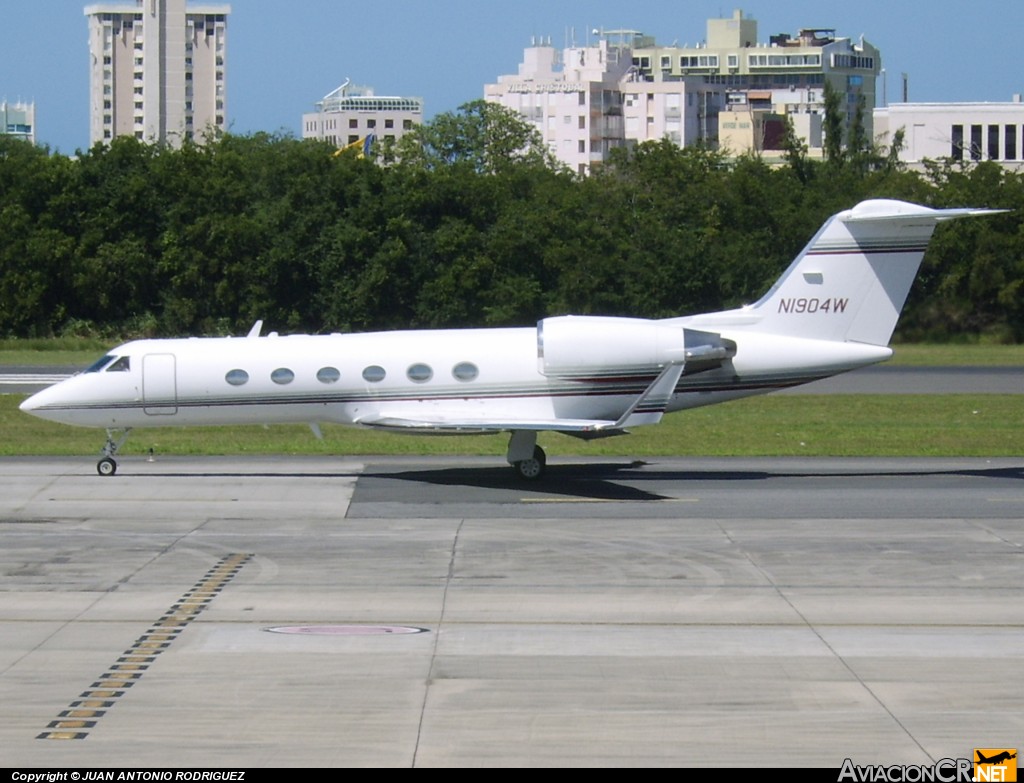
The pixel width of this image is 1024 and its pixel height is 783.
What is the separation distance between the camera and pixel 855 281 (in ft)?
83.9

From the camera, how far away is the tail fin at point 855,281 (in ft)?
83.7

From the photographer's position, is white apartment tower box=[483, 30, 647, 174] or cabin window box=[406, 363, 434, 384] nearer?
cabin window box=[406, 363, 434, 384]

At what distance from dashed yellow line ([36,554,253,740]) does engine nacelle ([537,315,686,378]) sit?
8.95m

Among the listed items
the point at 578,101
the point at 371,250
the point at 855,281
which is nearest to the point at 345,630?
the point at 855,281

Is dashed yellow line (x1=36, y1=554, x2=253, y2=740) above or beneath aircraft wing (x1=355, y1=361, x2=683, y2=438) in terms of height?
beneath

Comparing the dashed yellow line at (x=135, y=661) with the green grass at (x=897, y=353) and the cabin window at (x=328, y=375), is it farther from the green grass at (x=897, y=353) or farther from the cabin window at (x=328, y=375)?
the green grass at (x=897, y=353)

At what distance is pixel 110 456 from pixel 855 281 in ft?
45.6

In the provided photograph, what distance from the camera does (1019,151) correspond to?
12938 centimetres

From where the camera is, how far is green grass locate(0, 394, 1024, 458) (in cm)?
2981

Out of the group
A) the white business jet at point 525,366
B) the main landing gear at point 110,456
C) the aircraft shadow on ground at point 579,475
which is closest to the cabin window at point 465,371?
the white business jet at point 525,366

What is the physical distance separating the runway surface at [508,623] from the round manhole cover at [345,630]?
0.16ft

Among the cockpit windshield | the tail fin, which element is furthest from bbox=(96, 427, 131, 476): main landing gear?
the tail fin

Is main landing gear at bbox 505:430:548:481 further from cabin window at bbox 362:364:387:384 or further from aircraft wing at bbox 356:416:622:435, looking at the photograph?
cabin window at bbox 362:364:387:384

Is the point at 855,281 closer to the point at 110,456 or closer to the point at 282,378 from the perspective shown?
the point at 282,378
